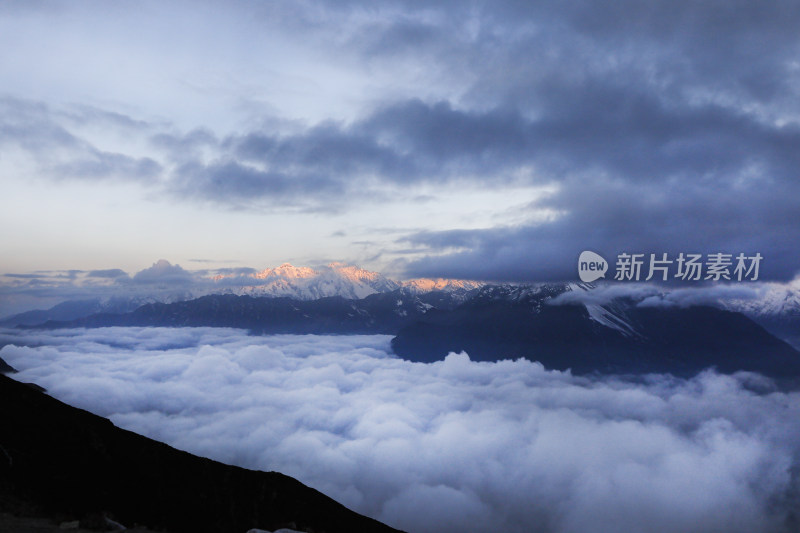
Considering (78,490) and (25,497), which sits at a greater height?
A: (25,497)

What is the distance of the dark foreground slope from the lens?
140 feet

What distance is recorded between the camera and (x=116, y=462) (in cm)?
5725

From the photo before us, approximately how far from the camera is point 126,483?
5347 cm

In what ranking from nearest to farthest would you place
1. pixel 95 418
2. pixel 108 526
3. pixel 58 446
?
pixel 108 526, pixel 58 446, pixel 95 418

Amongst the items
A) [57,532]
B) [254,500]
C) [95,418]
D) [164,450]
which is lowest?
[254,500]

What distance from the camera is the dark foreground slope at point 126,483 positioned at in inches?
1681

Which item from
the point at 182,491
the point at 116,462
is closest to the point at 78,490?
the point at 116,462

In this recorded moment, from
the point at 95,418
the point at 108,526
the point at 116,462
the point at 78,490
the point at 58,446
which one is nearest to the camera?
the point at 108,526

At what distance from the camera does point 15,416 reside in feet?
177

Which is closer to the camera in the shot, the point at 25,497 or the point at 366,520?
the point at 25,497

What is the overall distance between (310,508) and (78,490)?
3387 cm

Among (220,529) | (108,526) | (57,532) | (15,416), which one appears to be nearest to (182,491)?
(220,529)

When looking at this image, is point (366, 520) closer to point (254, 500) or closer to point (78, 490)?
point (254, 500)

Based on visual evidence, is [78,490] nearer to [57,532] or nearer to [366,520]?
[57,532]
